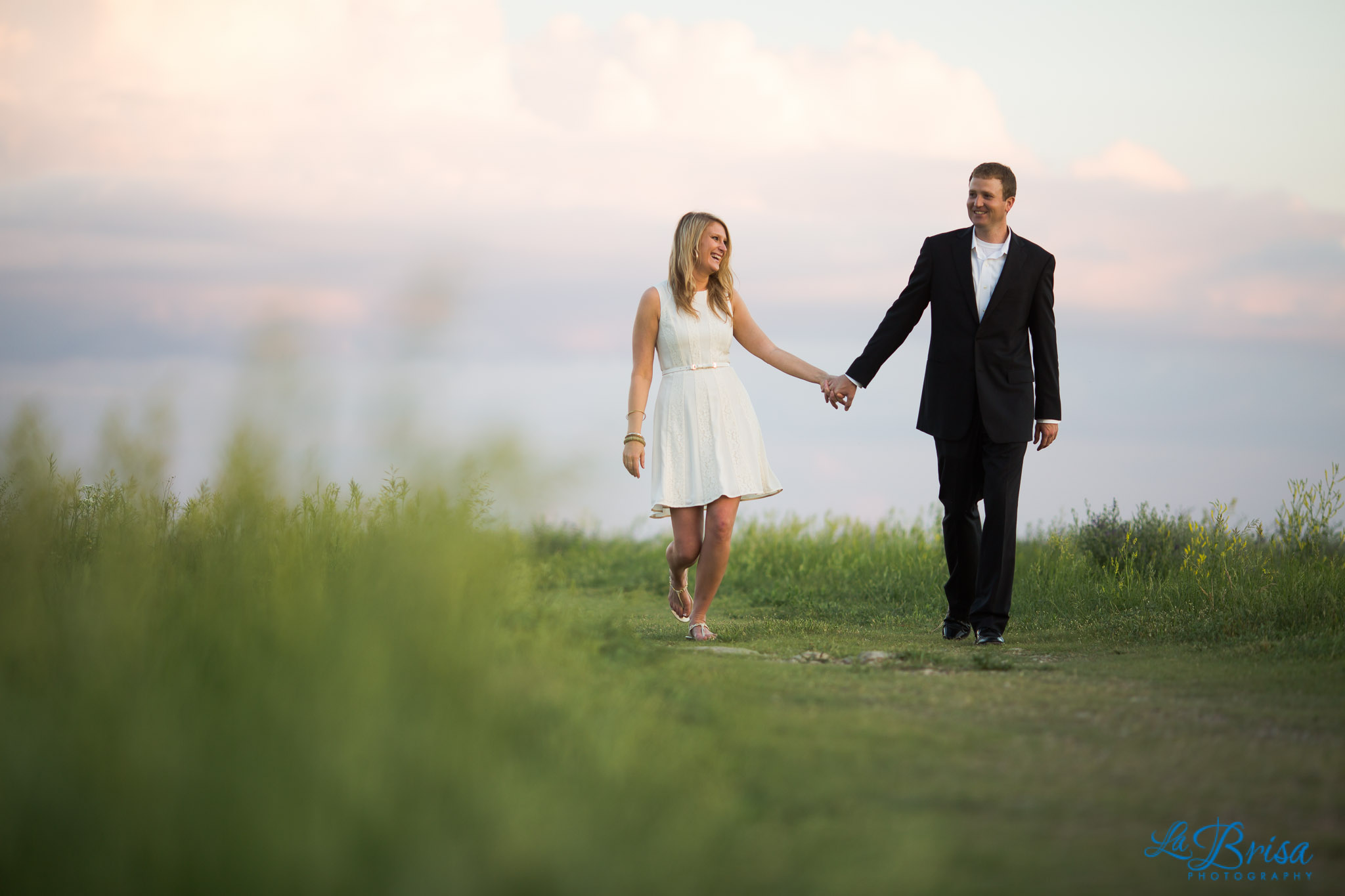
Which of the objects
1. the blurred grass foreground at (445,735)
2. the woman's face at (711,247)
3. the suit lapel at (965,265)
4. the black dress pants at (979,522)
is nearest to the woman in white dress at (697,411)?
the woman's face at (711,247)

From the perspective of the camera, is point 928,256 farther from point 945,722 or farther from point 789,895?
point 789,895

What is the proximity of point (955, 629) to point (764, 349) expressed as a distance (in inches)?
79.1

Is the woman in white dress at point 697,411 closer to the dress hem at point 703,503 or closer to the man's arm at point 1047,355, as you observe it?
the dress hem at point 703,503

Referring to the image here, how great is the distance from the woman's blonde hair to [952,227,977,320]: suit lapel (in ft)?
4.48

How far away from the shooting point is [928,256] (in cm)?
645

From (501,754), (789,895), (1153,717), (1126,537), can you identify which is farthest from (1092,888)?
(1126,537)

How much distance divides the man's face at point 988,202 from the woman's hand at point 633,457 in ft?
7.76

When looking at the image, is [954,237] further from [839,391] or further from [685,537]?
[685,537]

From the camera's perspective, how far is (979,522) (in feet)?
21.7

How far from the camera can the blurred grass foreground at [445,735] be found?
212 cm

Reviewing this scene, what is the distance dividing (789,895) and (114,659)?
2101 millimetres

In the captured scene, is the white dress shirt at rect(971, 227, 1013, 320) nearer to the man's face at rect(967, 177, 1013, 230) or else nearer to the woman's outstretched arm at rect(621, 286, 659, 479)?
the man's face at rect(967, 177, 1013, 230)

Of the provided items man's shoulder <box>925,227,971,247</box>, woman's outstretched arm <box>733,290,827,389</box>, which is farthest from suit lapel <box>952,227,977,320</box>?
woman's outstretched arm <box>733,290,827,389</box>

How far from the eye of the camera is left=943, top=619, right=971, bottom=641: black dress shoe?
643 cm
